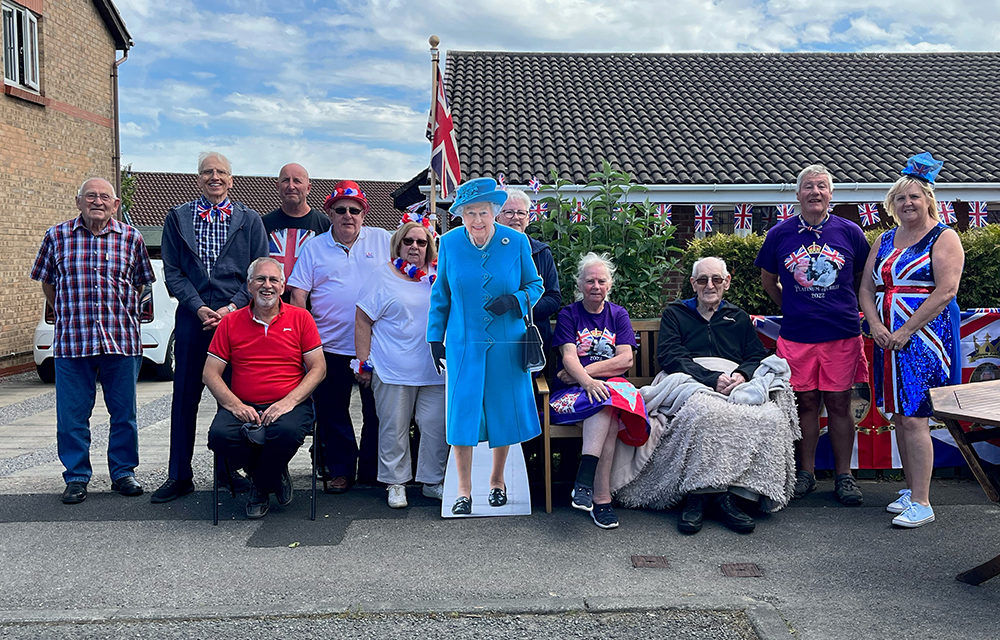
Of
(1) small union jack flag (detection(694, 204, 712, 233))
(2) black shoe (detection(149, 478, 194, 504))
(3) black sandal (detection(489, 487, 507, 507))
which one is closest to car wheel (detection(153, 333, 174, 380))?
(2) black shoe (detection(149, 478, 194, 504))

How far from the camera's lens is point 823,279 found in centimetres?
537

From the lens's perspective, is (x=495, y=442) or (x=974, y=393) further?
(x=495, y=442)

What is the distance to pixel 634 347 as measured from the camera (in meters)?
5.54

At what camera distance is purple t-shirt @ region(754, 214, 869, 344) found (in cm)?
538

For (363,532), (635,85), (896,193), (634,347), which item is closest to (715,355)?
(634,347)

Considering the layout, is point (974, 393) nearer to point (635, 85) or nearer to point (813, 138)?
point (813, 138)

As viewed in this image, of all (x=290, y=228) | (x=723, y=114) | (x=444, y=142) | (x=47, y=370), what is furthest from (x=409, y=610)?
(x=723, y=114)

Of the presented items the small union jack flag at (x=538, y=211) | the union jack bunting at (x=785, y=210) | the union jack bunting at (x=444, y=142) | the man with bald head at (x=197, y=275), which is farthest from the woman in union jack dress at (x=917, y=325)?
the union jack bunting at (x=785, y=210)

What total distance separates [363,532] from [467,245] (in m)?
1.69

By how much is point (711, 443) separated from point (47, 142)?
13.5 m

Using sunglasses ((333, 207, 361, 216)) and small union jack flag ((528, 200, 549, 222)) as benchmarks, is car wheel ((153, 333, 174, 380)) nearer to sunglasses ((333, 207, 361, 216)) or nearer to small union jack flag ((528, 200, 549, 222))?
small union jack flag ((528, 200, 549, 222))

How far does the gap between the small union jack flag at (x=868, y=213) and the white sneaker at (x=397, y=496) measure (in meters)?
12.5

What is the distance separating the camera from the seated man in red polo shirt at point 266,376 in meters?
5.03

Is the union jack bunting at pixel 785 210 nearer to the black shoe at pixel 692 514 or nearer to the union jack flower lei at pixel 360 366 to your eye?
the black shoe at pixel 692 514
